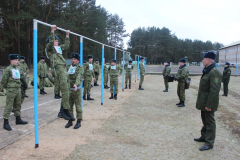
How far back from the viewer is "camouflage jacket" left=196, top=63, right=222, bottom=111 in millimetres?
3369

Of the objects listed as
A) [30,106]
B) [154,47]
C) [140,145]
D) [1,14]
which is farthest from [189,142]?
[154,47]

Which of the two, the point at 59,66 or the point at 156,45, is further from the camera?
the point at 156,45

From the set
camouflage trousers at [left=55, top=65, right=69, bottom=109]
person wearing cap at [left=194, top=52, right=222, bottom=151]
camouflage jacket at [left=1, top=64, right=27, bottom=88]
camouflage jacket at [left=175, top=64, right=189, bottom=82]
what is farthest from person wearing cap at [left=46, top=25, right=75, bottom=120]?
camouflage jacket at [left=175, top=64, right=189, bottom=82]

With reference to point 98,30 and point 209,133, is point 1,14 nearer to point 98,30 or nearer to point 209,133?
point 98,30

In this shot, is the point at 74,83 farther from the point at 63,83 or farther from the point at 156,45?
the point at 156,45

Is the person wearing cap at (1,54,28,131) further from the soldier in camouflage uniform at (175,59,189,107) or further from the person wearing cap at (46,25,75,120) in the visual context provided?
the soldier in camouflage uniform at (175,59,189,107)

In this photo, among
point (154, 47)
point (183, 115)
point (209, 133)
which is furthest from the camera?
point (154, 47)

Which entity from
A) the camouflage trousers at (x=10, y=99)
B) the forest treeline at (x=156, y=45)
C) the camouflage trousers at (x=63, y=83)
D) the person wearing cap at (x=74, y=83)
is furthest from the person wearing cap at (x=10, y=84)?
the forest treeline at (x=156, y=45)

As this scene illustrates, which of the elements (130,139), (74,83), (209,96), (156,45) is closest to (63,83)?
(74,83)

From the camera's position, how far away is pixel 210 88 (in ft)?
11.2

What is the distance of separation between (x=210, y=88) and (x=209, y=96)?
0.53 feet

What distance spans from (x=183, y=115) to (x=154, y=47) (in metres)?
66.2

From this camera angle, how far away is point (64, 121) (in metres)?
4.97

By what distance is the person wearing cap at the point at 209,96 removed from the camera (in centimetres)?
338
